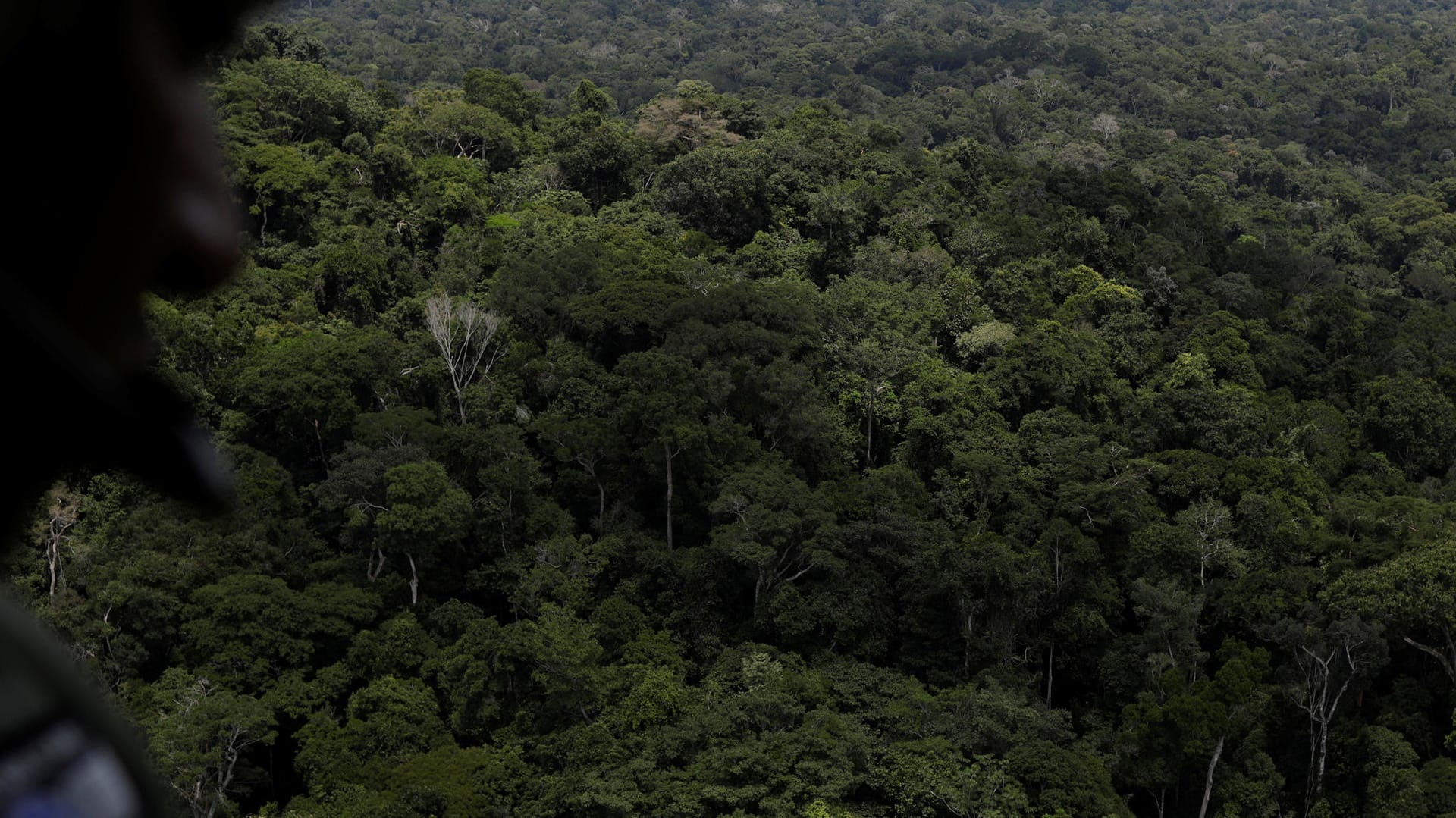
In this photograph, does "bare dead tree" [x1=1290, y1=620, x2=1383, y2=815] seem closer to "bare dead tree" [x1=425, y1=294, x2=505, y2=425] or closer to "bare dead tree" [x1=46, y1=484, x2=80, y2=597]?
"bare dead tree" [x1=425, y1=294, x2=505, y2=425]

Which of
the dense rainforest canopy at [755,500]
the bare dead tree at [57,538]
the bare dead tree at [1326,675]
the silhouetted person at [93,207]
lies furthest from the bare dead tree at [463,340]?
the silhouetted person at [93,207]

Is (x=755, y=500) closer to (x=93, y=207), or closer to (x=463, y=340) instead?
(x=463, y=340)

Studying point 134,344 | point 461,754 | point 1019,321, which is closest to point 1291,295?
point 1019,321

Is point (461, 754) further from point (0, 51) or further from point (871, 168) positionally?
point (871, 168)

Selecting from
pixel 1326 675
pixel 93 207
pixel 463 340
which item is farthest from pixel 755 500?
pixel 93 207

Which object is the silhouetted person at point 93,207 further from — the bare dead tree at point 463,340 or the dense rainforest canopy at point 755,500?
the bare dead tree at point 463,340

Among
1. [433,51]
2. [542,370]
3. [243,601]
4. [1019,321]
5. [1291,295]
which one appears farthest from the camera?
[433,51]
